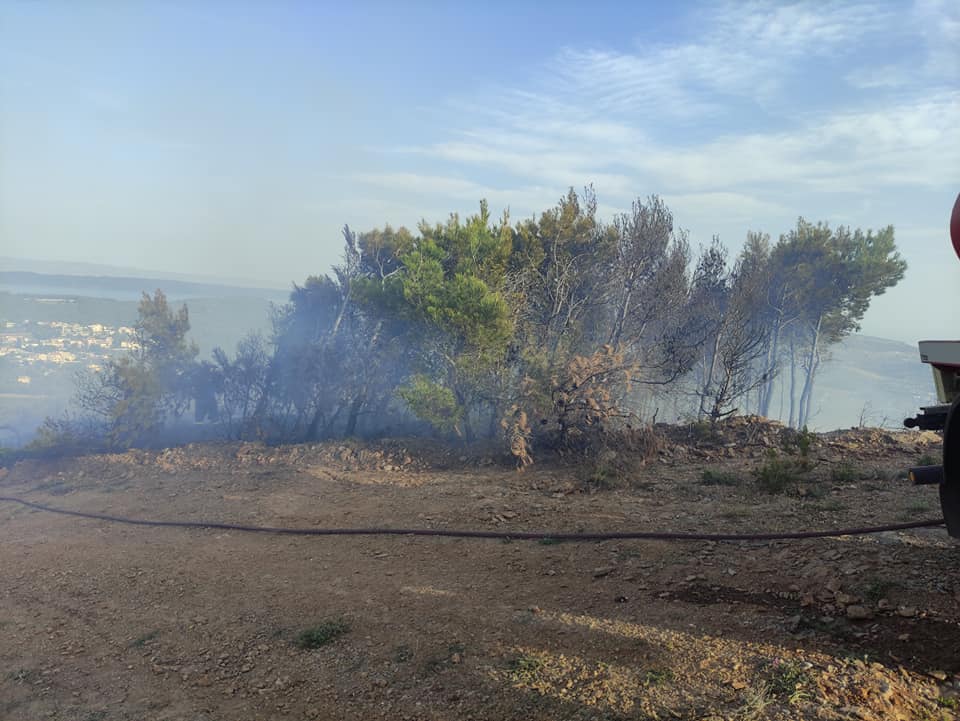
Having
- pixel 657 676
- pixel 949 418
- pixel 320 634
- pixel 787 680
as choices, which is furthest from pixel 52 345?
pixel 949 418

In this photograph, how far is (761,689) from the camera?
3.04 meters

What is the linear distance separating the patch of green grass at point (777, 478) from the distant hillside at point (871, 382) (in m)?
37.8

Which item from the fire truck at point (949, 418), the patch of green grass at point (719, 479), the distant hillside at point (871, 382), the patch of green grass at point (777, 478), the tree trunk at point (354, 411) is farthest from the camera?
the distant hillside at point (871, 382)

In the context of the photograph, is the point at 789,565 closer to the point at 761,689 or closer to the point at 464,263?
the point at 761,689

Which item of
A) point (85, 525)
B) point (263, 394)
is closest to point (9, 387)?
point (263, 394)

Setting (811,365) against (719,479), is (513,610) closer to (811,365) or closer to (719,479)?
(719,479)

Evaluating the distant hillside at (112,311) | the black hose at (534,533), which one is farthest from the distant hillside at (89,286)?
the black hose at (534,533)

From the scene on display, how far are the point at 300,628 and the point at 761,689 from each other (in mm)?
3465

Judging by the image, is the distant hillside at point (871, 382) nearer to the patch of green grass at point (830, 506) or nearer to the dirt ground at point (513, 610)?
the patch of green grass at point (830, 506)

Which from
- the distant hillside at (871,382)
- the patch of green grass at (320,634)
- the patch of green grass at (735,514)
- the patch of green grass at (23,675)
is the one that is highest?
the patch of green grass at (735,514)

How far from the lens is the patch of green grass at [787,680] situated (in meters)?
2.98

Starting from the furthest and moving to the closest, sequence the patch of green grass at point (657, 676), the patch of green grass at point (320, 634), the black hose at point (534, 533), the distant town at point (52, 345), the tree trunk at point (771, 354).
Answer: the distant town at point (52, 345) → the tree trunk at point (771, 354) → the black hose at point (534, 533) → the patch of green grass at point (320, 634) → the patch of green grass at point (657, 676)

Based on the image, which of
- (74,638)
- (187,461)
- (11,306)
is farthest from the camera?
(11,306)

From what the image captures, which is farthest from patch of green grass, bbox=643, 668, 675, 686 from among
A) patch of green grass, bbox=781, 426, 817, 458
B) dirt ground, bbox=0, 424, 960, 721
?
patch of green grass, bbox=781, 426, 817, 458
